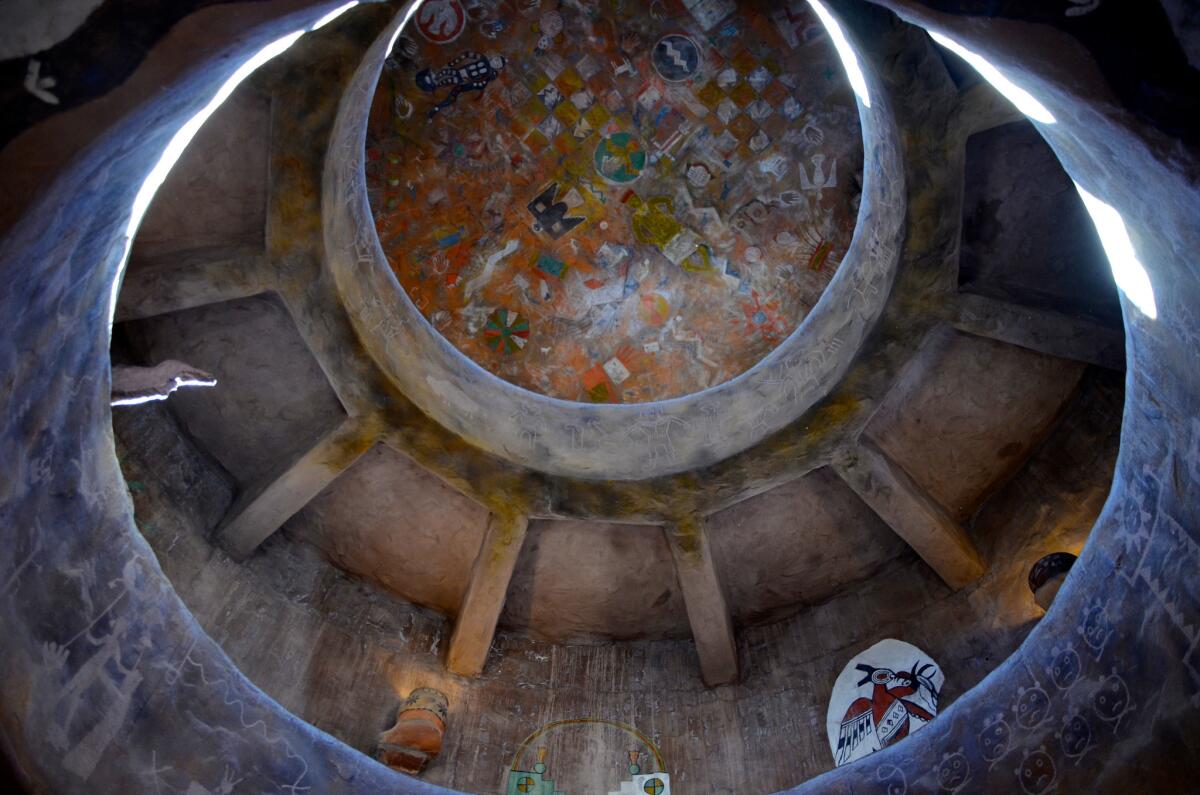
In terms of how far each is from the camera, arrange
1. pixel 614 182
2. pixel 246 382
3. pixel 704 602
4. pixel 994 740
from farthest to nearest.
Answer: pixel 614 182, pixel 704 602, pixel 246 382, pixel 994 740

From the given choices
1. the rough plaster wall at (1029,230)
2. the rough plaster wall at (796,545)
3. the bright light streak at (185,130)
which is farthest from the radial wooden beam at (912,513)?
the bright light streak at (185,130)

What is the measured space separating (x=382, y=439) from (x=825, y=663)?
4.97m

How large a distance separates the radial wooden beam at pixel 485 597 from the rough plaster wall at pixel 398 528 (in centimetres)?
35

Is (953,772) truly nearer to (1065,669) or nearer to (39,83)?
(1065,669)

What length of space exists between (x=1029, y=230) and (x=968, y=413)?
1.89m

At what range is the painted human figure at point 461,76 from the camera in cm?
1144

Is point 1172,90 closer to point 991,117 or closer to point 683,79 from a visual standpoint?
point 991,117

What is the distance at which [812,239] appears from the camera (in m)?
11.7

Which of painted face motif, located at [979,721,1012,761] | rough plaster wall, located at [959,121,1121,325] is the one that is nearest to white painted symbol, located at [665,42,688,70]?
rough plaster wall, located at [959,121,1121,325]

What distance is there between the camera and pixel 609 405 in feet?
35.6

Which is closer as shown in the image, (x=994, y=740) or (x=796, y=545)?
(x=994, y=740)

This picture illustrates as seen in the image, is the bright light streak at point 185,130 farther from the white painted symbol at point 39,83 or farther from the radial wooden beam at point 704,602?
the radial wooden beam at point 704,602

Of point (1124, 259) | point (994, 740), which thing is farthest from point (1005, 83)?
point (994, 740)

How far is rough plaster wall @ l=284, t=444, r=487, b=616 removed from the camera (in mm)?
10133
